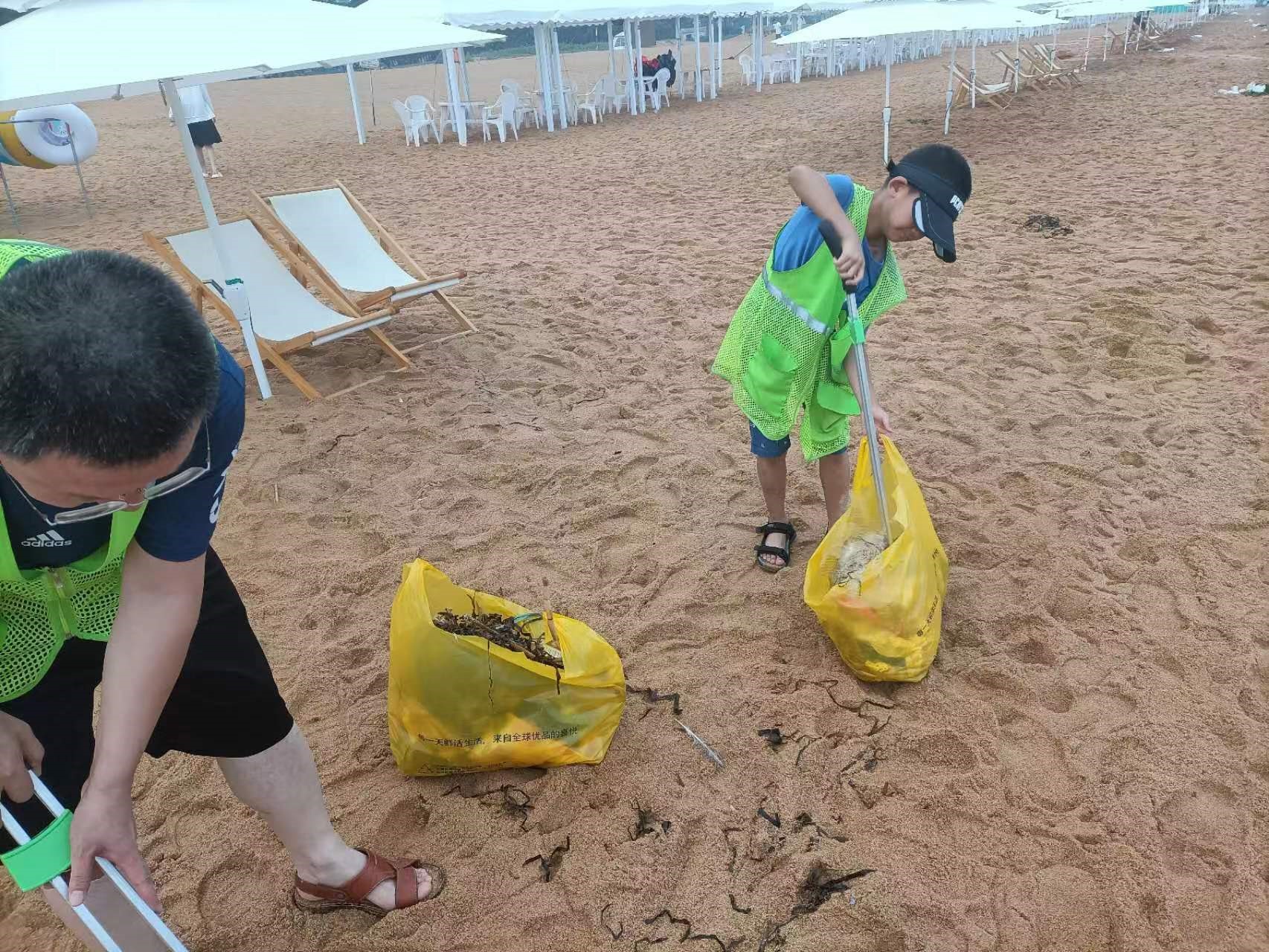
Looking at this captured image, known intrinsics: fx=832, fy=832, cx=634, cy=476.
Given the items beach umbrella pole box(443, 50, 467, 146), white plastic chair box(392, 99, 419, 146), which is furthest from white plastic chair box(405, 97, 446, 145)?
beach umbrella pole box(443, 50, 467, 146)

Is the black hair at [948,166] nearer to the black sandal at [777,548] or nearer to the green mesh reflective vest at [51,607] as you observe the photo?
the black sandal at [777,548]

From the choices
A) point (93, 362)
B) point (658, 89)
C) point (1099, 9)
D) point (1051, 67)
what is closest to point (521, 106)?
point (658, 89)

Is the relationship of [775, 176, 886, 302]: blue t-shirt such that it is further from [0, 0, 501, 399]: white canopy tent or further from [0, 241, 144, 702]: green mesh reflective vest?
[0, 0, 501, 399]: white canopy tent

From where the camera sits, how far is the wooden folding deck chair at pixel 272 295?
171 inches

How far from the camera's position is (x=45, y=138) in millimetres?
8570

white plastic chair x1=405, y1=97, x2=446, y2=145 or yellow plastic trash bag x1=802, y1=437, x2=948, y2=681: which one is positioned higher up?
white plastic chair x1=405, y1=97, x2=446, y2=145

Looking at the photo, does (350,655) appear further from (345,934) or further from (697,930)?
(697,930)

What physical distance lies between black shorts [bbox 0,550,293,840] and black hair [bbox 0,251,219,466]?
1.80 feet

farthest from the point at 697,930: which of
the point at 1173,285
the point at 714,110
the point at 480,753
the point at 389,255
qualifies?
the point at 714,110

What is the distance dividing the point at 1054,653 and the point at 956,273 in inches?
157

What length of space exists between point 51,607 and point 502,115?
1411 cm

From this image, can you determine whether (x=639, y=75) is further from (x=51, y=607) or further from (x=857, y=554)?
(x=51, y=607)

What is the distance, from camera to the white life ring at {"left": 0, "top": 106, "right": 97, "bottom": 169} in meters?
8.35

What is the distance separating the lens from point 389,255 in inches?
210
